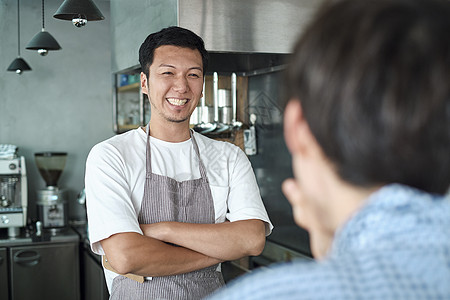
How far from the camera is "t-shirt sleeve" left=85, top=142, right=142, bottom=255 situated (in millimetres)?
1766

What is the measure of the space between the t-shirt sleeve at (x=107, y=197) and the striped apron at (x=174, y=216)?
0.08 metres

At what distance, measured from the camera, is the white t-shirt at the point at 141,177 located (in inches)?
70.7

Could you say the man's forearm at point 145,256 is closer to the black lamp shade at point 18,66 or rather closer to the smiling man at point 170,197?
the smiling man at point 170,197

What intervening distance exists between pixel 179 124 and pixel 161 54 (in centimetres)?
28

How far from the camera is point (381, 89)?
575 millimetres

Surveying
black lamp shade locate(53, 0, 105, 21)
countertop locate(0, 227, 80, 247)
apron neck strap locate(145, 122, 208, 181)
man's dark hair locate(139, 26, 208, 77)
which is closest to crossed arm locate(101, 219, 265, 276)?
apron neck strap locate(145, 122, 208, 181)

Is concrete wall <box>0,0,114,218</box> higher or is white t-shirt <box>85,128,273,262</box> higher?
concrete wall <box>0,0,114,218</box>

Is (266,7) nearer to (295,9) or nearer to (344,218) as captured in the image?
(295,9)

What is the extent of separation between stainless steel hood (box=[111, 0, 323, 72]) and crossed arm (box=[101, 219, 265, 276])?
2.85 feet

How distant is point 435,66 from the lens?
572 millimetres

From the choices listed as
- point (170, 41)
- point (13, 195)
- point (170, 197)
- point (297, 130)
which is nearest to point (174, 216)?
point (170, 197)

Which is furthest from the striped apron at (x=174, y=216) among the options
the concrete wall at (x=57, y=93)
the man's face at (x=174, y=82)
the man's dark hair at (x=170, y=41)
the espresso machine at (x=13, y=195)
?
the concrete wall at (x=57, y=93)

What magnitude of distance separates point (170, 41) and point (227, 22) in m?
0.42

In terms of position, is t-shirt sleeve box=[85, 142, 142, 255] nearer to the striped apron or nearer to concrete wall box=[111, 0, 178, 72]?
the striped apron
